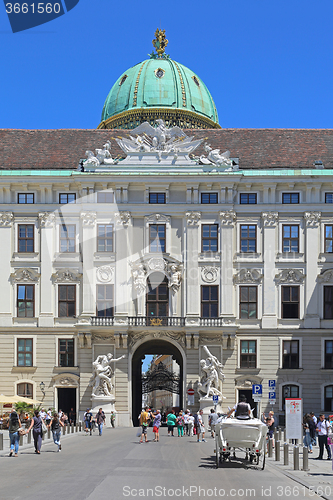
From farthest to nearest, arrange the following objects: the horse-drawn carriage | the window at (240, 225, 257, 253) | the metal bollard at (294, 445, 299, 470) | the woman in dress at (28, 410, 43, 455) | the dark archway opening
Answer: the dark archway opening
the window at (240, 225, 257, 253)
the woman in dress at (28, 410, 43, 455)
the metal bollard at (294, 445, 299, 470)
the horse-drawn carriage

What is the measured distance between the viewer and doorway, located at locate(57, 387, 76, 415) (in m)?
53.2

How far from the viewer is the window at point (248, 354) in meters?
53.4

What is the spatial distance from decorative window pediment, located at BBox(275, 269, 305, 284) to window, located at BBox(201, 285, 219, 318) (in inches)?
178

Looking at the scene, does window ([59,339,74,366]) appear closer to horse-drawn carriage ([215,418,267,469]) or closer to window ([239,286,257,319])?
window ([239,286,257,319])

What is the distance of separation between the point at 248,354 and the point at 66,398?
13243 mm

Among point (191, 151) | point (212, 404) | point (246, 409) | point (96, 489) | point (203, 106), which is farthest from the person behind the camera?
point (203, 106)

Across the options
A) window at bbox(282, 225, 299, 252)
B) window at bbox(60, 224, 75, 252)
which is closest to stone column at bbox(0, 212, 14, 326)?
window at bbox(60, 224, 75, 252)

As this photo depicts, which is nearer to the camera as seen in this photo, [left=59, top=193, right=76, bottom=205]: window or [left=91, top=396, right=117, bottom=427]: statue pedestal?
[left=91, top=396, right=117, bottom=427]: statue pedestal

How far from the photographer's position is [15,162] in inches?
2215

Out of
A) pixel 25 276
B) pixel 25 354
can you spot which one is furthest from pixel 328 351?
pixel 25 276

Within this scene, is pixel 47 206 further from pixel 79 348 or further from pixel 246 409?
pixel 246 409

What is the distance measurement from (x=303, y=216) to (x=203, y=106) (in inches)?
937

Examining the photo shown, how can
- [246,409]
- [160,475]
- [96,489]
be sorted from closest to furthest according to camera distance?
[96,489] → [160,475] → [246,409]

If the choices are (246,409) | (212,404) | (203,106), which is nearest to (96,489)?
(246,409)
